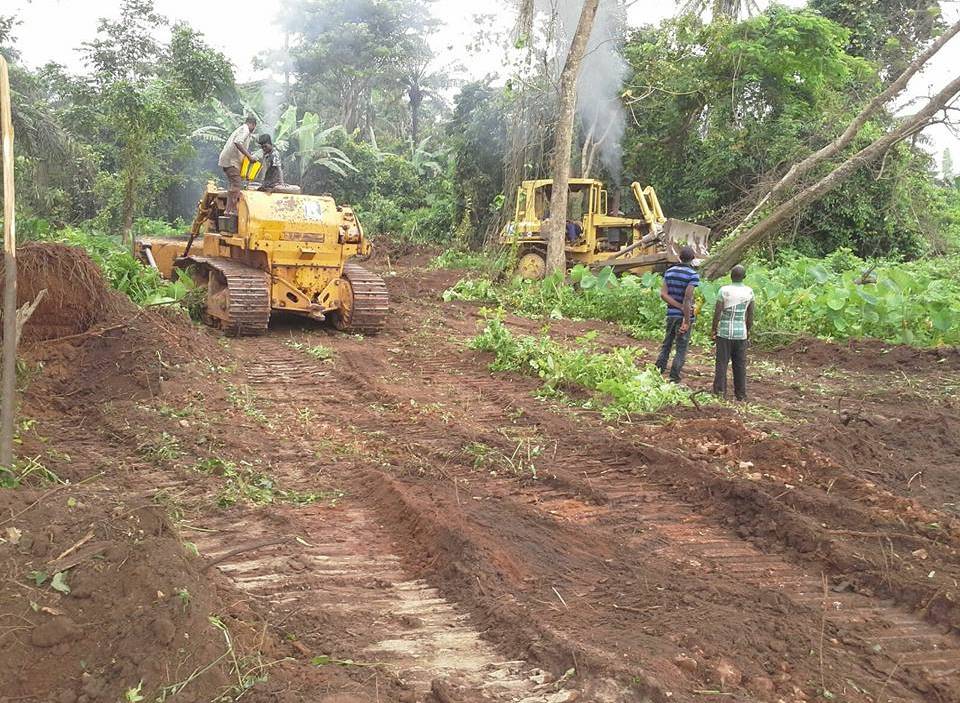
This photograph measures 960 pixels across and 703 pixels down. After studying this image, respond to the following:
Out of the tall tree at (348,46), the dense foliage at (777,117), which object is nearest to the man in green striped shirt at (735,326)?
the dense foliage at (777,117)

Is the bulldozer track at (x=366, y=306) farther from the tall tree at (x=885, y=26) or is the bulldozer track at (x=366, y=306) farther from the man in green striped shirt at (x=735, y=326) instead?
the tall tree at (x=885, y=26)

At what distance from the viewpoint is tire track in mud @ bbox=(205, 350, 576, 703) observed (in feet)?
12.8

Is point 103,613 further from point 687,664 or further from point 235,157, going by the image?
point 235,157

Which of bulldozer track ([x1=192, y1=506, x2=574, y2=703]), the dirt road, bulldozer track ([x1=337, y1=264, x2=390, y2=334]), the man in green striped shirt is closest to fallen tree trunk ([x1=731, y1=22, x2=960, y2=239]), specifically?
the dirt road

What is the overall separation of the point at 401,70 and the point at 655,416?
35.4m

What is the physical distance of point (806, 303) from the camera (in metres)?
14.2

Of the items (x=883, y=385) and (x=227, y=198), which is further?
(x=227, y=198)

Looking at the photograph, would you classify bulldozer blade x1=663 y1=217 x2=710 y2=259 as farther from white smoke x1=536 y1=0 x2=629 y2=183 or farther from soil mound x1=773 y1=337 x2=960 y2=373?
white smoke x1=536 y1=0 x2=629 y2=183

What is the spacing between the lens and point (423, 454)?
7.28m

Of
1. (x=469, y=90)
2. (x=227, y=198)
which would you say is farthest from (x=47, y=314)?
(x=469, y=90)

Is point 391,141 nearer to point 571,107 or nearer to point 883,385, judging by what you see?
point 571,107

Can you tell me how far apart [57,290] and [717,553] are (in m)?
7.34

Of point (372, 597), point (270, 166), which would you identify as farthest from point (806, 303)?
point (372, 597)

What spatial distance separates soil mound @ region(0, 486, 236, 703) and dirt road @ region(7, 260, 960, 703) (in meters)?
0.34
